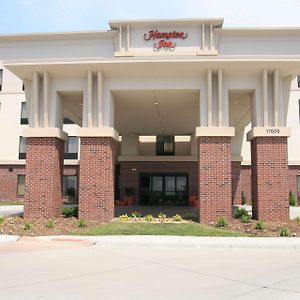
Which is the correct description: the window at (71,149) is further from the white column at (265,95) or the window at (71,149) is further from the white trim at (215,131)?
the white column at (265,95)

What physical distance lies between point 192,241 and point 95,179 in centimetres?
592

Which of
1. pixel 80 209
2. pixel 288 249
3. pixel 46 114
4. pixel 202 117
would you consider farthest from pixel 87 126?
pixel 288 249

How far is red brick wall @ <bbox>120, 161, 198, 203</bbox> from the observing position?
3030cm

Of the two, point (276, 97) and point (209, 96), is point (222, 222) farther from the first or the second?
point (276, 97)

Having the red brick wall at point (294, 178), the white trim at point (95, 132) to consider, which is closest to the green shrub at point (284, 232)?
the white trim at point (95, 132)

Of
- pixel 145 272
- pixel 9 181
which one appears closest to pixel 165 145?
pixel 9 181

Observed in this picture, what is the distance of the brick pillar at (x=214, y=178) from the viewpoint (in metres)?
17.0

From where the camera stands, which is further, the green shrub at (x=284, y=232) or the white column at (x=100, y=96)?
the white column at (x=100, y=96)

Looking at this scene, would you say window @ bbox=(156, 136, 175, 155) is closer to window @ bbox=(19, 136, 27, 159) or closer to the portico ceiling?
the portico ceiling

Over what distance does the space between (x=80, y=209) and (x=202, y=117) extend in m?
6.81

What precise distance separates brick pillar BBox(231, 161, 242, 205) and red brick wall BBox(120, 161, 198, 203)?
291 cm

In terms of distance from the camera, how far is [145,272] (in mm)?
8805

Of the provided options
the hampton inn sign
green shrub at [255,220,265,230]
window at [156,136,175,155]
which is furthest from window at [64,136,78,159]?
green shrub at [255,220,265,230]

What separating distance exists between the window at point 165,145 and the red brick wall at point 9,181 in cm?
1308
